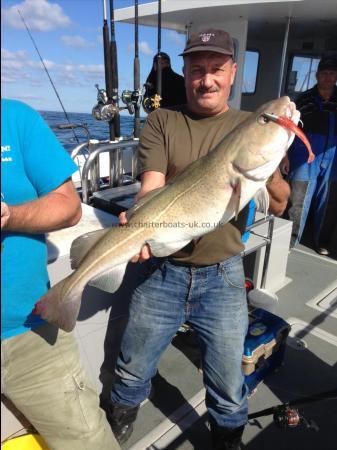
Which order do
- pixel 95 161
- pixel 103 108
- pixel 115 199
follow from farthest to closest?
pixel 103 108 < pixel 95 161 < pixel 115 199

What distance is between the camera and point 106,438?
201 centimetres

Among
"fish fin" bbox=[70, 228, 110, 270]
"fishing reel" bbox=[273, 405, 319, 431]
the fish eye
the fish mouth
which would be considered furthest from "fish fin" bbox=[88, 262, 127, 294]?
"fishing reel" bbox=[273, 405, 319, 431]

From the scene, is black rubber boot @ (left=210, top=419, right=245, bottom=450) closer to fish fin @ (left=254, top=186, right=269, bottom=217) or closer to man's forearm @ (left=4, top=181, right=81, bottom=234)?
fish fin @ (left=254, top=186, right=269, bottom=217)

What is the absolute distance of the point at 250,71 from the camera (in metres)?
8.60

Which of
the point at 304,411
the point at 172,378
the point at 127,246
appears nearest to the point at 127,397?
the point at 172,378

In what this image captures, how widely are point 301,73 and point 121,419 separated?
8517 millimetres

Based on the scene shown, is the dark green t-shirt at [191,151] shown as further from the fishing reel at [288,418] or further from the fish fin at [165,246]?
the fishing reel at [288,418]

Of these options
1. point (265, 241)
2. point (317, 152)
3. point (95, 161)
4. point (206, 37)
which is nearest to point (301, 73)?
point (317, 152)

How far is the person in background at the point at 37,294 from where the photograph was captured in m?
1.68

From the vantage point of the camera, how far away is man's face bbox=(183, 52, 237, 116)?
2211mm

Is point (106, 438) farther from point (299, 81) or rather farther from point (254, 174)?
point (299, 81)

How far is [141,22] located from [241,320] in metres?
7.78

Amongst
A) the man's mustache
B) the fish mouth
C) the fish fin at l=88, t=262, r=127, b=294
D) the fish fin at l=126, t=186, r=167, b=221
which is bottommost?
the fish fin at l=88, t=262, r=127, b=294

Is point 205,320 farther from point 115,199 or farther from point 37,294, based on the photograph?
point 115,199
